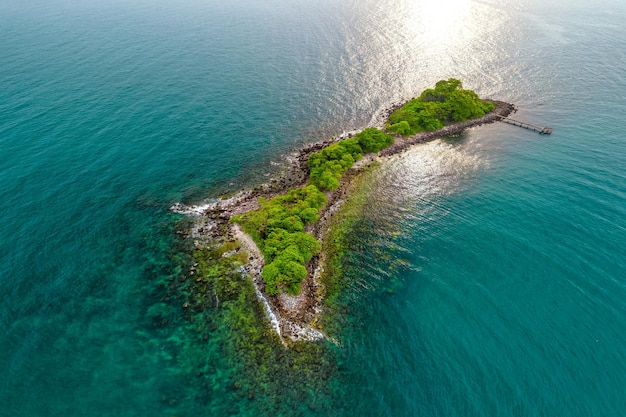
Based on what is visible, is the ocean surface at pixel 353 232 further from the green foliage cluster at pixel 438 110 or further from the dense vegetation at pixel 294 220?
the dense vegetation at pixel 294 220

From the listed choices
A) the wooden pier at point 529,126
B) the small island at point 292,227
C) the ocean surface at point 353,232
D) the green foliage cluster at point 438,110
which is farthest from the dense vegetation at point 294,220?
the wooden pier at point 529,126

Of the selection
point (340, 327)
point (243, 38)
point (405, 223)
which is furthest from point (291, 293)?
point (243, 38)

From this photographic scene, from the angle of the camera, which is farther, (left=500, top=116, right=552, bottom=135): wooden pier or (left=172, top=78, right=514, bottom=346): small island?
(left=500, top=116, right=552, bottom=135): wooden pier

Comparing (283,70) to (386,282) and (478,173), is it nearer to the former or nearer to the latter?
(478,173)

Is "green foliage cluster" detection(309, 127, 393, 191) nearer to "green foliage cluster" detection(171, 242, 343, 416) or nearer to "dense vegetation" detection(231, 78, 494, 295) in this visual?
"dense vegetation" detection(231, 78, 494, 295)

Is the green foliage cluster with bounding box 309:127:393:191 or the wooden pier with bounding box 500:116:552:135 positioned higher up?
the wooden pier with bounding box 500:116:552:135

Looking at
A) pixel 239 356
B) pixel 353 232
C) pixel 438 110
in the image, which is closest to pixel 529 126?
pixel 438 110

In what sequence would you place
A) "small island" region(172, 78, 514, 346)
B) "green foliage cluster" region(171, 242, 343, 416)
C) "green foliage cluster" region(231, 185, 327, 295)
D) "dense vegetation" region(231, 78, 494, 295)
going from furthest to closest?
"dense vegetation" region(231, 78, 494, 295) < "green foliage cluster" region(231, 185, 327, 295) < "small island" region(172, 78, 514, 346) < "green foliage cluster" region(171, 242, 343, 416)

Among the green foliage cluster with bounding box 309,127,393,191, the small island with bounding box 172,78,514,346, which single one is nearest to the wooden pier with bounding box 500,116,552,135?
the small island with bounding box 172,78,514,346

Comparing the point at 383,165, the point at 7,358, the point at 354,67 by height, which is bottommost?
the point at 7,358
